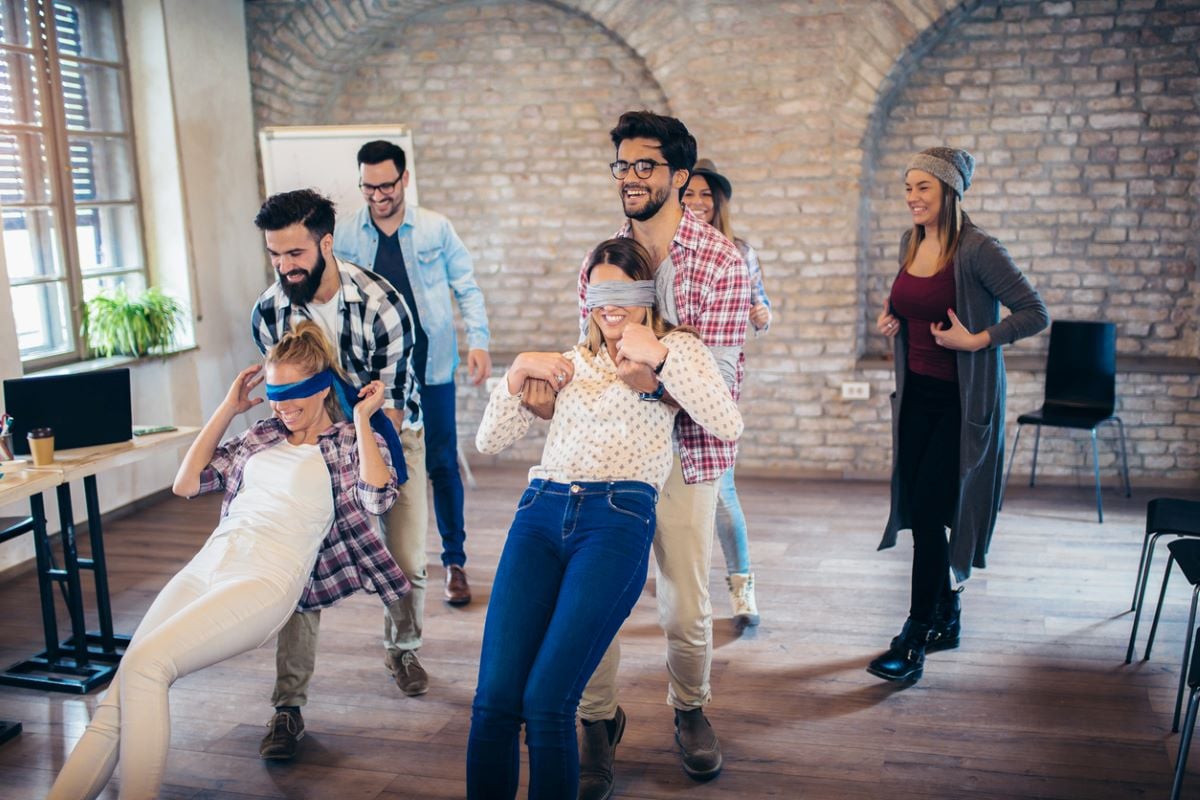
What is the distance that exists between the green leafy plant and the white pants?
316 centimetres

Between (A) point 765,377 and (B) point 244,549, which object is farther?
(A) point 765,377

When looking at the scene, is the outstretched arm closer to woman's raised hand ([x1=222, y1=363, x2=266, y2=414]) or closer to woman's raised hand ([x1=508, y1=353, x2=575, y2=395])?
woman's raised hand ([x1=222, y1=363, x2=266, y2=414])

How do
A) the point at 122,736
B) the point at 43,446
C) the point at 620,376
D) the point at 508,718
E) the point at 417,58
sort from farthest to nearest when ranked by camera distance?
the point at 417,58, the point at 43,446, the point at 620,376, the point at 122,736, the point at 508,718

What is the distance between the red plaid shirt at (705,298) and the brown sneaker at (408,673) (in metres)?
1.27

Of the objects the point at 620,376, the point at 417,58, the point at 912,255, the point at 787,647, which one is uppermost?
the point at 417,58

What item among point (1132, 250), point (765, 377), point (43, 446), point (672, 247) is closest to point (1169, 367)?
point (1132, 250)

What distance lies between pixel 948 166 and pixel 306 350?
2.04 meters

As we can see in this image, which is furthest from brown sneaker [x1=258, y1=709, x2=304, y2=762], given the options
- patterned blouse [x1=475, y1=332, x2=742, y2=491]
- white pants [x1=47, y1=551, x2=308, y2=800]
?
patterned blouse [x1=475, y1=332, x2=742, y2=491]

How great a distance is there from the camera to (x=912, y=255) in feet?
11.9

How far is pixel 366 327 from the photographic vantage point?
324 cm

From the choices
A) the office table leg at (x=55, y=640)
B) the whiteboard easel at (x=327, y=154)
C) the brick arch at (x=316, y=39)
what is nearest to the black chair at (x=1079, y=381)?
the brick arch at (x=316, y=39)

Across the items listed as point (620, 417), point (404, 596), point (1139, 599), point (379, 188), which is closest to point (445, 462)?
point (404, 596)

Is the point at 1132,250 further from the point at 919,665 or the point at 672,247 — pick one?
the point at 672,247

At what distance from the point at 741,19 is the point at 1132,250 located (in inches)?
97.6
